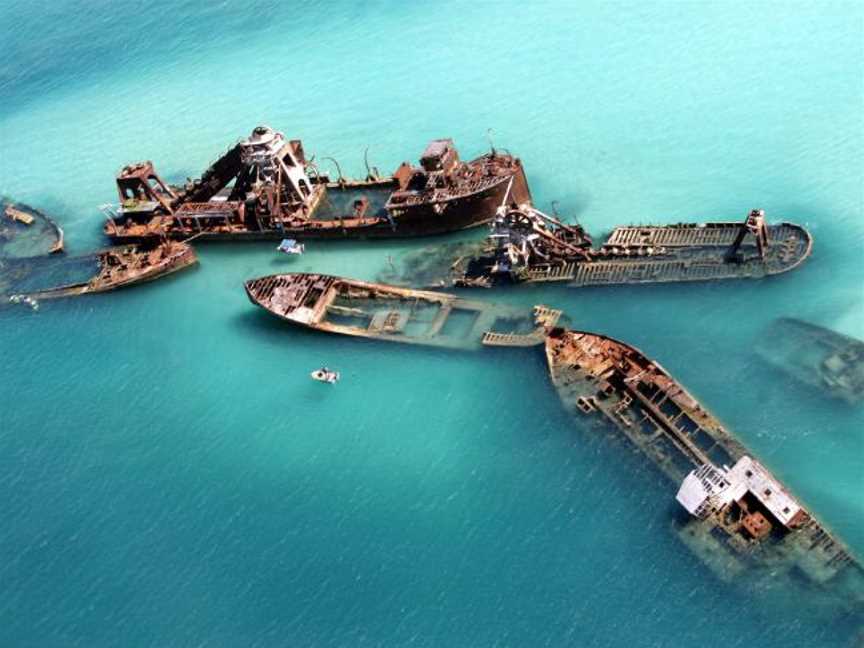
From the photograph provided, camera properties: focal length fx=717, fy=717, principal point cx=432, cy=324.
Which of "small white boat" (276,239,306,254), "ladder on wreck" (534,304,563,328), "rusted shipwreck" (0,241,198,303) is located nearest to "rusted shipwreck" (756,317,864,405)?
"ladder on wreck" (534,304,563,328)

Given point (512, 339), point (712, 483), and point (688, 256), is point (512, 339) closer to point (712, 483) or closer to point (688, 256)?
point (688, 256)

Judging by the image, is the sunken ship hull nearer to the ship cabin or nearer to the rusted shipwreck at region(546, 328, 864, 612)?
the rusted shipwreck at region(546, 328, 864, 612)

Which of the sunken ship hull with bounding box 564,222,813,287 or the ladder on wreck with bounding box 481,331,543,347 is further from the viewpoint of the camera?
the sunken ship hull with bounding box 564,222,813,287

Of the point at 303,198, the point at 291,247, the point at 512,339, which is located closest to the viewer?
the point at 512,339

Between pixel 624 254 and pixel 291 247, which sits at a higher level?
pixel 624 254

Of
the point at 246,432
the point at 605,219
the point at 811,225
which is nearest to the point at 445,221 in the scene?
the point at 605,219

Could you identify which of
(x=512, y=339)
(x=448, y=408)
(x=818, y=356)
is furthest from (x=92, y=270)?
(x=818, y=356)
